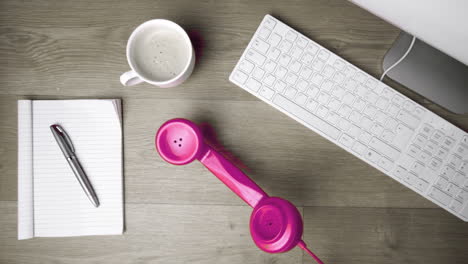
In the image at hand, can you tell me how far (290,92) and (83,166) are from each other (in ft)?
1.23

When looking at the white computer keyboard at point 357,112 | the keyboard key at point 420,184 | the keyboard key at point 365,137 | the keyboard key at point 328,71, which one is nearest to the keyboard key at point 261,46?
the white computer keyboard at point 357,112

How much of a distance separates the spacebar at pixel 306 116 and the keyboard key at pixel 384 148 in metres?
0.06

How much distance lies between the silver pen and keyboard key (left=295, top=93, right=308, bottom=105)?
1.24 ft

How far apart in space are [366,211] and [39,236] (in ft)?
1.84

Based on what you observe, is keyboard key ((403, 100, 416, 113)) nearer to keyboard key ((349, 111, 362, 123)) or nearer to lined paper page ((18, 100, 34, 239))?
keyboard key ((349, 111, 362, 123))

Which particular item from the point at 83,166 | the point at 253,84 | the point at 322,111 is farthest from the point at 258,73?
the point at 83,166

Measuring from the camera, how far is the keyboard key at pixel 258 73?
0.57 m

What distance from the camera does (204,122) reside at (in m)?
0.60

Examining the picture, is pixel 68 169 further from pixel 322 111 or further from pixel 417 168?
pixel 417 168

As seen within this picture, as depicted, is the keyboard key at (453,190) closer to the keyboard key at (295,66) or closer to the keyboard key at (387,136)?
the keyboard key at (387,136)

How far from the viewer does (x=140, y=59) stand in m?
0.55

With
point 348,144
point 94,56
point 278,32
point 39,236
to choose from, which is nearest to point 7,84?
point 94,56

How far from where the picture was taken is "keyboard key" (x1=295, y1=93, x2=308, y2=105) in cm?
56

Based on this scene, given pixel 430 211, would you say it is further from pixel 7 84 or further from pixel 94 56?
pixel 7 84
